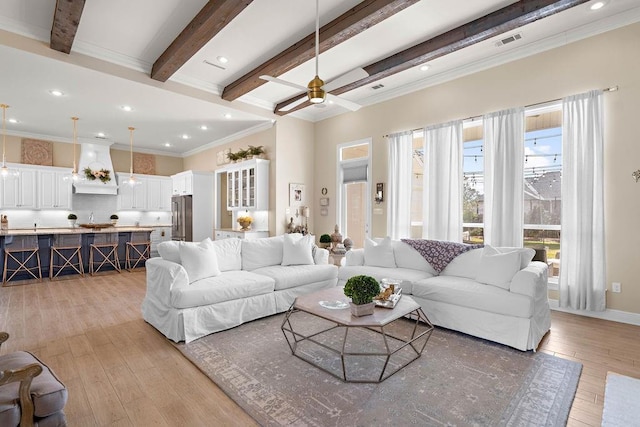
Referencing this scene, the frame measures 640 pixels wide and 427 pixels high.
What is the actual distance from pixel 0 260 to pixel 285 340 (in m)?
5.70

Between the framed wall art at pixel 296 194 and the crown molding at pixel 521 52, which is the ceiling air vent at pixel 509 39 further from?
the framed wall art at pixel 296 194

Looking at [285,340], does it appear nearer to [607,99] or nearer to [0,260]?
[607,99]

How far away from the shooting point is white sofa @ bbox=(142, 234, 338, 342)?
3.18 meters

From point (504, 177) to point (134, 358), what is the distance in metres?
4.74

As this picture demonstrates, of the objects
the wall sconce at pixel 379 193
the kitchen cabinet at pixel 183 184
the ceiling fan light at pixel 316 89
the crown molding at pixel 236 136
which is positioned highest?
the crown molding at pixel 236 136

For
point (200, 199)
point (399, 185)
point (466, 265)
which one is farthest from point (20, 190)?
→ point (466, 265)

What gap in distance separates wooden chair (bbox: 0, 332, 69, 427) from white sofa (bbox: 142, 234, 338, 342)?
1581 millimetres

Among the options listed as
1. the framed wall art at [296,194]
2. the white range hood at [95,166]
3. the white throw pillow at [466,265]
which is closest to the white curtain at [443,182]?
the white throw pillow at [466,265]

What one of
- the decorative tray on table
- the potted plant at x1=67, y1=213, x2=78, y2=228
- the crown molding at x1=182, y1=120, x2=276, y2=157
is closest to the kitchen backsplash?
the potted plant at x1=67, y1=213, x2=78, y2=228

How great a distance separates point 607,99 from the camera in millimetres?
3744

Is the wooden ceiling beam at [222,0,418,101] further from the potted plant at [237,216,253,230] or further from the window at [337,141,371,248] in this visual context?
the potted plant at [237,216,253,230]

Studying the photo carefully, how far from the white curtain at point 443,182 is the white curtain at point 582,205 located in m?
1.28

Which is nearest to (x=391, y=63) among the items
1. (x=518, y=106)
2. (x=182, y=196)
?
(x=518, y=106)

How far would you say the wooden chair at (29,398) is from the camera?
1.33 meters
